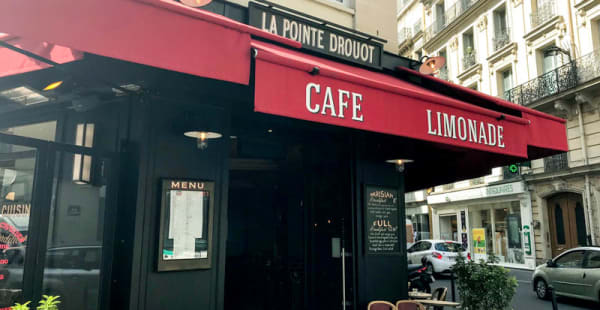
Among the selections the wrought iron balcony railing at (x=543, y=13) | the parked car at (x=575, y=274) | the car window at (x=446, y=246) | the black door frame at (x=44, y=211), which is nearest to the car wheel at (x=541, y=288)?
the parked car at (x=575, y=274)

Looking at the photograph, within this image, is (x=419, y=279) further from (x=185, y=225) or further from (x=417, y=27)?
(x=417, y=27)

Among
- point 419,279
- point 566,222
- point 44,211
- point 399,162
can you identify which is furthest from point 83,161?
point 566,222

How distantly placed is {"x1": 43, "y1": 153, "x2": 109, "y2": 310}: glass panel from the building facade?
17.2 meters

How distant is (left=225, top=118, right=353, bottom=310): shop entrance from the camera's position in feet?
22.0

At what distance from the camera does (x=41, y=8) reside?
8.47ft

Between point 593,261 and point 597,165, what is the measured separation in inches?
359

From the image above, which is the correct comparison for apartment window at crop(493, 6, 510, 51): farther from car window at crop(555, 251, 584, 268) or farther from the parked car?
the parked car

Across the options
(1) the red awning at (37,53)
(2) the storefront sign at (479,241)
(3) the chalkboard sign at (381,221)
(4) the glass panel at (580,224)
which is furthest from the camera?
(2) the storefront sign at (479,241)

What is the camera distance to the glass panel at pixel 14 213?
3.94 meters

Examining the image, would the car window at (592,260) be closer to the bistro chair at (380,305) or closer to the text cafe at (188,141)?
the text cafe at (188,141)

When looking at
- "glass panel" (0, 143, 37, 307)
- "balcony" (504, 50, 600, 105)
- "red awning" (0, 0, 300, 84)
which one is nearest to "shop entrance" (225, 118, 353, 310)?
"glass panel" (0, 143, 37, 307)

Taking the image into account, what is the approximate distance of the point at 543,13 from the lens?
806 inches

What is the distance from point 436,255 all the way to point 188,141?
44.1ft

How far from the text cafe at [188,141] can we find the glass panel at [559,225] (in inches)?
596
